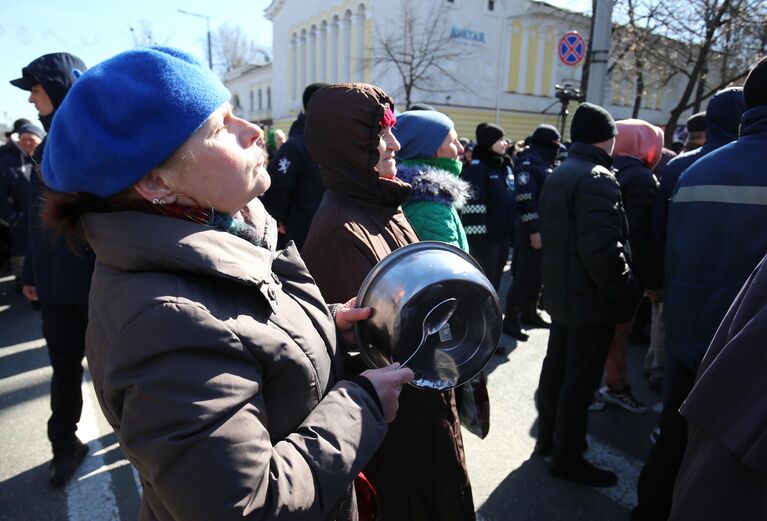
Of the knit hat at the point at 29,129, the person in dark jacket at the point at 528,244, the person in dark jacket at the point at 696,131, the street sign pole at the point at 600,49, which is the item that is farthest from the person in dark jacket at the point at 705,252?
the knit hat at the point at 29,129

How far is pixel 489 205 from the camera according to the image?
5098 millimetres

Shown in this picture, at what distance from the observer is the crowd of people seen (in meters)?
0.90

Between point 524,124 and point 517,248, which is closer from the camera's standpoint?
point 517,248

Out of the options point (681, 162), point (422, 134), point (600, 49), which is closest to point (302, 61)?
point (600, 49)

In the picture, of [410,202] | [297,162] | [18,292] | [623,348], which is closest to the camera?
[410,202]

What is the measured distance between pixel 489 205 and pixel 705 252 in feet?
10.00

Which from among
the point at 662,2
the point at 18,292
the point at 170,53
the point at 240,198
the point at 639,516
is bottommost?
the point at 18,292

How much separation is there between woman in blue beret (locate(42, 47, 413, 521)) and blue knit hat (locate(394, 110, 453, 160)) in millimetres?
1528

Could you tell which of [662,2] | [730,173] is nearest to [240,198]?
[730,173]

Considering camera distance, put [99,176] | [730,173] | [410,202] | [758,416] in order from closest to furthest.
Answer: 1. [758,416]
2. [99,176]
3. [730,173]
4. [410,202]

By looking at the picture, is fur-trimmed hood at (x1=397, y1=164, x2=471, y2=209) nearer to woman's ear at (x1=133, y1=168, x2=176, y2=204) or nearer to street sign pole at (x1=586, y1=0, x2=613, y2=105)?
woman's ear at (x1=133, y1=168, x2=176, y2=204)

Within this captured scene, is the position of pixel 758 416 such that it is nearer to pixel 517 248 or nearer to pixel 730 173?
pixel 730 173

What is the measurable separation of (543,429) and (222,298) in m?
2.75

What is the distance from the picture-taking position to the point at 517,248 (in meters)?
5.85
